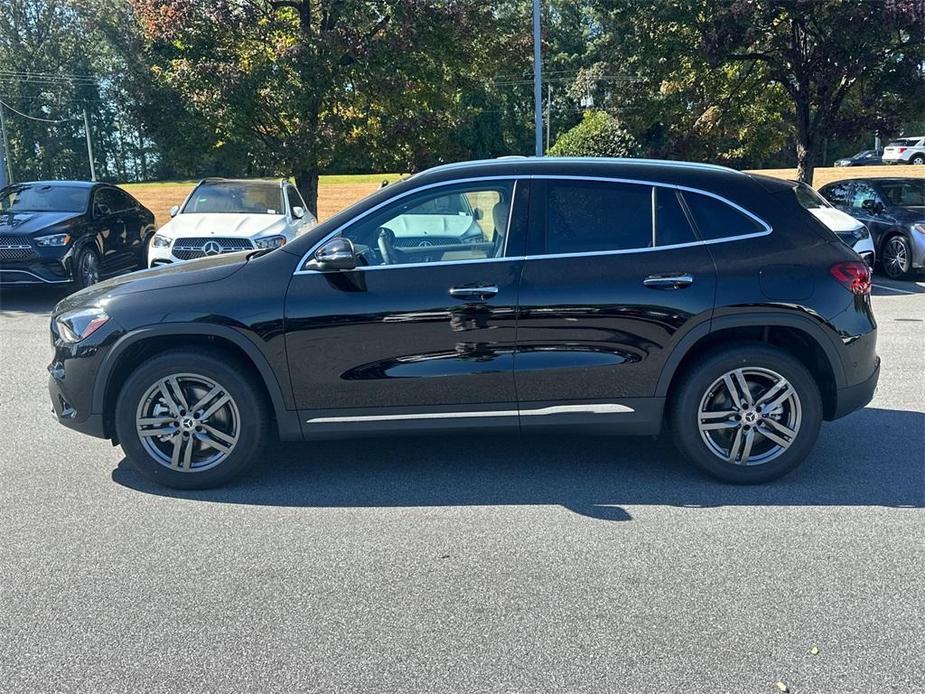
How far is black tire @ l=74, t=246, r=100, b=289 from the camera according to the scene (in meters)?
11.6

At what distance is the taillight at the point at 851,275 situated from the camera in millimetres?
4750

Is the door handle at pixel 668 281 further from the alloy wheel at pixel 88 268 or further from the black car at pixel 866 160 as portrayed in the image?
the black car at pixel 866 160

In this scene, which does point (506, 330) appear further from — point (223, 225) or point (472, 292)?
point (223, 225)

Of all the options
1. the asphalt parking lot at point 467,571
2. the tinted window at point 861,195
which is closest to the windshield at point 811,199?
the tinted window at point 861,195

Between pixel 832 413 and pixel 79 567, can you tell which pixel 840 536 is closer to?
pixel 832 413

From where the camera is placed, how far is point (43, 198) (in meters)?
12.5

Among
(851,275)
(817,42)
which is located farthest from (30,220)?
(817,42)

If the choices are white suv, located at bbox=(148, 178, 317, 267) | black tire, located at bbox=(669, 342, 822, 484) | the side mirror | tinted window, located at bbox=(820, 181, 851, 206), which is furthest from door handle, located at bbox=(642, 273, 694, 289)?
tinted window, located at bbox=(820, 181, 851, 206)

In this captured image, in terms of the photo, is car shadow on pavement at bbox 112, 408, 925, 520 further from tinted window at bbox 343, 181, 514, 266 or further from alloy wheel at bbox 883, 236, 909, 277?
alloy wheel at bbox 883, 236, 909, 277

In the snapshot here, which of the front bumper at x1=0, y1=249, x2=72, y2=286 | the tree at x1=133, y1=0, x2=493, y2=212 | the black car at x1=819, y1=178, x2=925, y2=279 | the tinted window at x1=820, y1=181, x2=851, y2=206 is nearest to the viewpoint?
the front bumper at x1=0, y1=249, x2=72, y2=286

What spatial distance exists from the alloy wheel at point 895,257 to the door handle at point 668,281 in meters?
10.3

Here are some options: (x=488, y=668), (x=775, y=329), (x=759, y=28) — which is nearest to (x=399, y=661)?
(x=488, y=668)

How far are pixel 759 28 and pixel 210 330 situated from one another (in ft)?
45.7

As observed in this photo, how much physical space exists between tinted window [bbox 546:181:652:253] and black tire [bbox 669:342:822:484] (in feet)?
2.65
